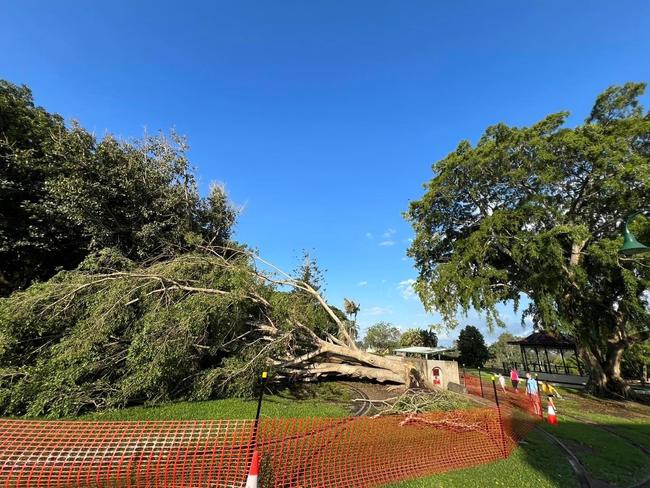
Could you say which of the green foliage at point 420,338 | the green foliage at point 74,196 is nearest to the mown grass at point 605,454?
the green foliage at point 74,196

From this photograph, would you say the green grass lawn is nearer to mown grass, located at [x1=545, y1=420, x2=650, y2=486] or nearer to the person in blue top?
mown grass, located at [x1=545, y1=420, x2=650, y2=486]

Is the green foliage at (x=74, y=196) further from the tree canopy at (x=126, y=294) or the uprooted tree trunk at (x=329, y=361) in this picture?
the uprooted tree trunk at (x=329, y=361)

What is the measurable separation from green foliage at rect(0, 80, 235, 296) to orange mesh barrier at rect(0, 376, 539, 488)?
918 cm

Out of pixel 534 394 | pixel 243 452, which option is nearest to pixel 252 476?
pixel 243 452

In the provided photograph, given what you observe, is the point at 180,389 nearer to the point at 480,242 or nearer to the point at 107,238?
the point at 107,238

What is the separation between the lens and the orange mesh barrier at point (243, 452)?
4.12 metres

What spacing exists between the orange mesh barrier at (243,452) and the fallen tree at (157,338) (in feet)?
7.36

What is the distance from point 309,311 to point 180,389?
5404 millimetres

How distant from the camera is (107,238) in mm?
13555

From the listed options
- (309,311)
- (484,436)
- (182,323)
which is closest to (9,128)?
(182,323)

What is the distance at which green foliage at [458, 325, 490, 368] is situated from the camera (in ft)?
112

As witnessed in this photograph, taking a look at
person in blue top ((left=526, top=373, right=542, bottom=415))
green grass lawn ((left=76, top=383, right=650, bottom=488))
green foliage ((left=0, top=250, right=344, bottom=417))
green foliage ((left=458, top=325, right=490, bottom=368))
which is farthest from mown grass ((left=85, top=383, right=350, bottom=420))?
green foliage ((left=458, top=325, right=490, bottom=368))

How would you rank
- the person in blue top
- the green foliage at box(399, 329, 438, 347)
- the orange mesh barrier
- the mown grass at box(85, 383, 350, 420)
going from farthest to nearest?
the green foliage at box(399, 329, 438, 347)
the person in blue top
the mown grass at box(85, 383, 350, 420)
the orange mesh barrier

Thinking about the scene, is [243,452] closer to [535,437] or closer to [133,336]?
[133,336]
